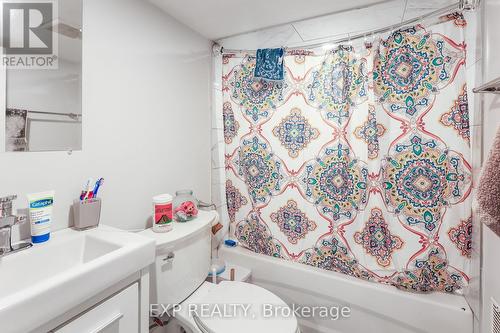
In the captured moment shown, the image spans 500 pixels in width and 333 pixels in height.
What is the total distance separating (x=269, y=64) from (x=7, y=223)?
57.4 inches

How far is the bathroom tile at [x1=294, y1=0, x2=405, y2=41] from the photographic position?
1.35 meters

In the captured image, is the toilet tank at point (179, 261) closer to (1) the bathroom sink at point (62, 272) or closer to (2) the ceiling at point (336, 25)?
(1) the bathroom sink at point (62, 272)

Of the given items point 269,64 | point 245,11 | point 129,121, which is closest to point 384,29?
point 269,64

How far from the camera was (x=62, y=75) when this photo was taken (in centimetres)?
102

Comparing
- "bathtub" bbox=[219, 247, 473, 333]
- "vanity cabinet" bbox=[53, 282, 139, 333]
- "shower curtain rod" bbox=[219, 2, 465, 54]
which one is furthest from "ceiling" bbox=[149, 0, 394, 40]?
"bathtub" bbox=[219, 247, 473, 333]

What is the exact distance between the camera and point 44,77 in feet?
3.19

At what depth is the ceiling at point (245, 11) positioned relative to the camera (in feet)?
4.52

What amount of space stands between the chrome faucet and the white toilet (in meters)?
0.46

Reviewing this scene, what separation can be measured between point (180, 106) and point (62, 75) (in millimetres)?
652

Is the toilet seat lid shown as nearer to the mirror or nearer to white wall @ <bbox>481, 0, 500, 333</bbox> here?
white wall @ <bbox>481, 0, 500, 333</bbox>

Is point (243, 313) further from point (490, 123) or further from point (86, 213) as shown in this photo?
point (490, 123)

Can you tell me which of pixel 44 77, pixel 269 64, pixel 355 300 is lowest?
pixel 355 300

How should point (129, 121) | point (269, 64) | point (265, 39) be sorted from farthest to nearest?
1. point (265, 39)
2. point (269, 64)
3. point (129, 121)

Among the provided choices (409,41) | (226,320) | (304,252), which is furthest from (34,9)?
(304,252)
